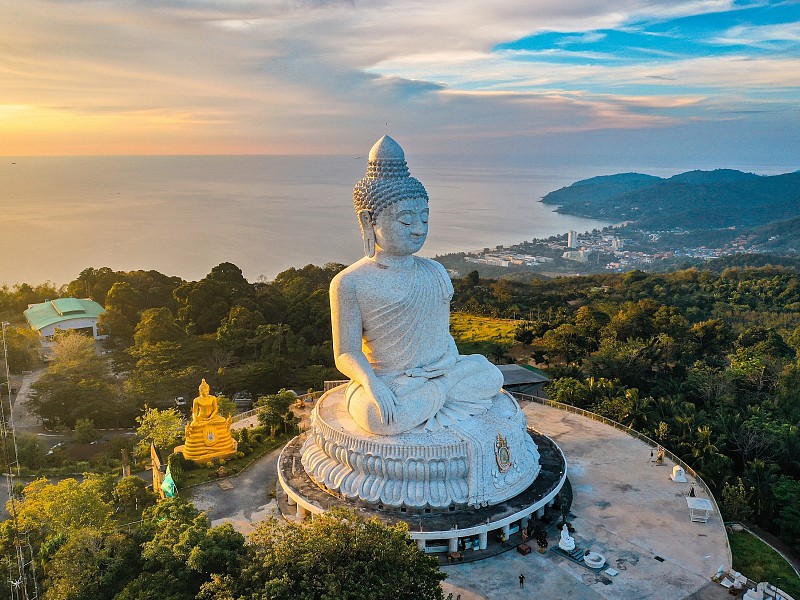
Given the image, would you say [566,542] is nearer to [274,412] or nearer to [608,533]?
[608,533]

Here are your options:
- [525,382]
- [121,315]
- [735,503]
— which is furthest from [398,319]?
[121,315]

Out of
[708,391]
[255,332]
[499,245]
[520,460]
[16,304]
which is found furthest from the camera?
[499,245]

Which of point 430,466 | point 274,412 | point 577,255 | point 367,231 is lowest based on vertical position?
point 577,255

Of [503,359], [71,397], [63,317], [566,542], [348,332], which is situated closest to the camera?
[566,542]

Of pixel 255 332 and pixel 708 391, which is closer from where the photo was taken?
pixel 708 391

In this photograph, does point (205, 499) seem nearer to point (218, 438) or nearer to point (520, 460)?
point (218, 438)

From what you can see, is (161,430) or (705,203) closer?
(161,430)

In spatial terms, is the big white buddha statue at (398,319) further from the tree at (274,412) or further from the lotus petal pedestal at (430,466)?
the tree at (274,412)

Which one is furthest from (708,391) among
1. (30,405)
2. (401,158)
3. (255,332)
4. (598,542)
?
(30,405)
